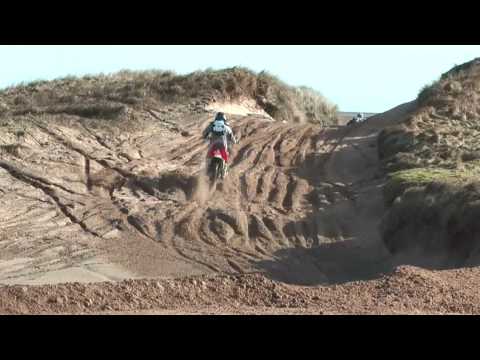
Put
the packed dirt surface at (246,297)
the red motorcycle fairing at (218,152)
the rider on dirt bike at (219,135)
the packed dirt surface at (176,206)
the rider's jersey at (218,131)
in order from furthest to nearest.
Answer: the rider's jersey at (218,131) < the rider on dirt bike at (219,135) < the red motorcycle fairing at (218,152) < the packed dirt surface at (176,206) < the packed dirt surface at (246,297)

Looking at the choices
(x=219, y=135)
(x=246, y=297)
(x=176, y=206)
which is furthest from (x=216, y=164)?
(x=246, y=297)

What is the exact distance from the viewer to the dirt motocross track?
15945 millimetres

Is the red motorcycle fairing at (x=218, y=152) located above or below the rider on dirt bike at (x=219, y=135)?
below

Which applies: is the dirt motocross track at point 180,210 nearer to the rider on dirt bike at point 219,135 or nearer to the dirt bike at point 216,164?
the dirt bike at point 216,164

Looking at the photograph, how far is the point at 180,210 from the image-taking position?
1912 cm

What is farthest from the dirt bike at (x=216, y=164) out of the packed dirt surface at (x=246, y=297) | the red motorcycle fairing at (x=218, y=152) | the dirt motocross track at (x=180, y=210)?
the packed dirt surface at (x=246, y=297)

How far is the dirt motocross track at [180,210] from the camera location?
52.3ft

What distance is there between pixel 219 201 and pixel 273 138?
6.23 metres

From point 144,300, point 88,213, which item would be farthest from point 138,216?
point 144,300

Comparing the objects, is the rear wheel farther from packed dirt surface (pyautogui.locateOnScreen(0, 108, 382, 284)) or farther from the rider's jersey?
the rider's jersey

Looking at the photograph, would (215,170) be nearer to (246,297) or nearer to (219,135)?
(219,135)

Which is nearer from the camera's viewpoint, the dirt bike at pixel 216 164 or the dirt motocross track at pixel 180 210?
the dirt motocross track at pixel 180 210

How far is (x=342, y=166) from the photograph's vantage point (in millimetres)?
23562
